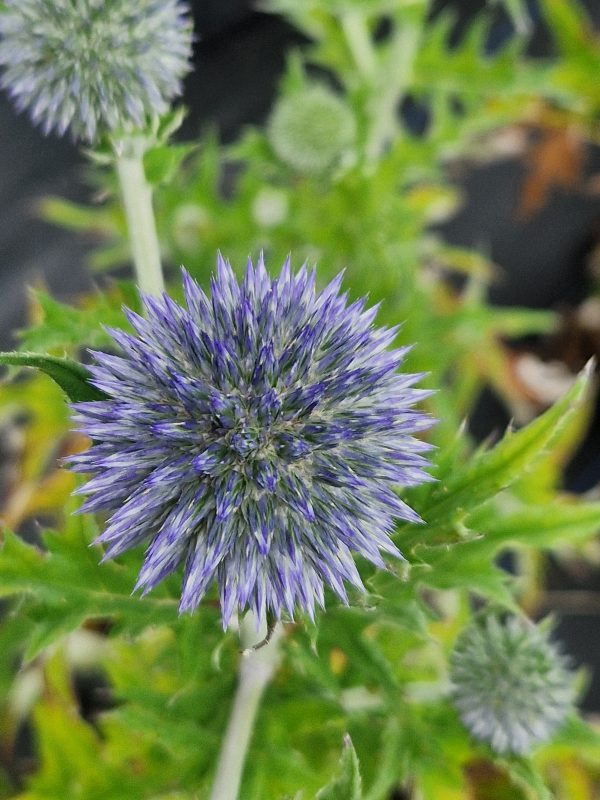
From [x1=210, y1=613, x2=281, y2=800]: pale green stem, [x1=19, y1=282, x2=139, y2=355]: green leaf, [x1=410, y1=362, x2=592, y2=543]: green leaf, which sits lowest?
[x1=210, y1=613, x2=281, y2=800]: pale green stem

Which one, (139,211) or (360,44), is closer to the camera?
(139,211)

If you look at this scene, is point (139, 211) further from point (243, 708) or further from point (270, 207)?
point (270, 207)

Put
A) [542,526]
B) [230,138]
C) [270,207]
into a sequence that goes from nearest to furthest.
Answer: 1. [542,526]
2. [270,207]
3. [230,138]

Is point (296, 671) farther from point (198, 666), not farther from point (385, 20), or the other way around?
point (385, 20)

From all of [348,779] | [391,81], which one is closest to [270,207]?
[391,81]

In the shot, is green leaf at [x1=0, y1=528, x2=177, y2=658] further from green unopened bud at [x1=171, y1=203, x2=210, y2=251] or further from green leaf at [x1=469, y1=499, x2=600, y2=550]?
green unopened bud at [x1=171, y1=203, x2=210, y2=251]

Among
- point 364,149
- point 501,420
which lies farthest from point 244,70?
point 501,420

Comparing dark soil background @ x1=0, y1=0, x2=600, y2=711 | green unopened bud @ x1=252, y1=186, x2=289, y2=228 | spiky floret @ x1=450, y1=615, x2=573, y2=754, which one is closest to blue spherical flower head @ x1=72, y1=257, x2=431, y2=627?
spiky floret @ x1=450, y1=615, x2=573, y2=754
